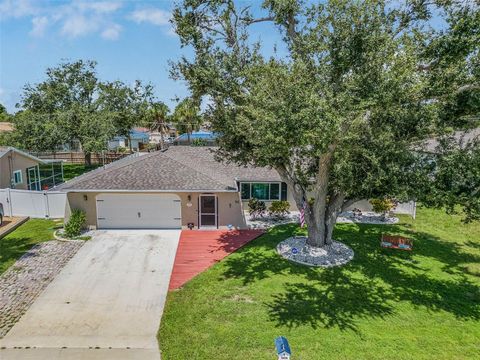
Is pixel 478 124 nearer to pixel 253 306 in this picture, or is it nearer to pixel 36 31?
pixel 253 306

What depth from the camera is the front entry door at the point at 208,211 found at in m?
19.3

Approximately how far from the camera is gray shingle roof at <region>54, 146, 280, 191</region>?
1844cm

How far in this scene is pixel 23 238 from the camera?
57.2 ft

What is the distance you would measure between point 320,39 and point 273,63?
1844 mm

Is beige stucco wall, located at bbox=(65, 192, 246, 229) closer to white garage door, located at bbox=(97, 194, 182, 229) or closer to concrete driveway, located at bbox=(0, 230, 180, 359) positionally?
white garage door, located at bbox=(97, 194, 182, 229)

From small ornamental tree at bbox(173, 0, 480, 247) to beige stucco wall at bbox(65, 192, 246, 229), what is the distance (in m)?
5.35

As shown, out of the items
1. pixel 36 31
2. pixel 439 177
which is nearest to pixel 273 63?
pixel 439 177

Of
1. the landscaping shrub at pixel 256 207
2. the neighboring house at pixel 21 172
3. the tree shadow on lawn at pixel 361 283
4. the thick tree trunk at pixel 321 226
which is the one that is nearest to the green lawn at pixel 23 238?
the neighboring house at pixel 21 172

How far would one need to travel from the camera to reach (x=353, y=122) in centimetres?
1118

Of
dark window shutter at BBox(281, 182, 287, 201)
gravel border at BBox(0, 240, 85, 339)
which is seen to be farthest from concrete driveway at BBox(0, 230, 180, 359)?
dark window shutter at BBox(281, 182, 287, 201)

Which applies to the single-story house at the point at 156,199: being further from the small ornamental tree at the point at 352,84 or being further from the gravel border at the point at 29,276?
the small ornamental tree at the point at 352,84

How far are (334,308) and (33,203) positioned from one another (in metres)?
18.8

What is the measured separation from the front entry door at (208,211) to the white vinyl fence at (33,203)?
8650mm

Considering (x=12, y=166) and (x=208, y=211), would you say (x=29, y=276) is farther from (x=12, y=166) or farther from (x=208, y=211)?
(x=12, y=166)
